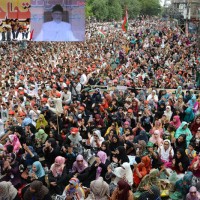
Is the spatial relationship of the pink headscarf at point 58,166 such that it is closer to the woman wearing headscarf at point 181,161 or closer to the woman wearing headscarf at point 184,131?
the woman wearing headscarf at point 181,161

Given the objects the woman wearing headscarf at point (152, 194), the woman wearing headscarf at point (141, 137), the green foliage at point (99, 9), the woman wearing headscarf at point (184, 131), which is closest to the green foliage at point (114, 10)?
the green foliage at point (99, 9)

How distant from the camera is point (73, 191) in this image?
668cm

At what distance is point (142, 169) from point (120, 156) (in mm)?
450

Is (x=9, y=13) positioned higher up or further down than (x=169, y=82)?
higher up

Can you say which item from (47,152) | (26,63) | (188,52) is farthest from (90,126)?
(188,52)

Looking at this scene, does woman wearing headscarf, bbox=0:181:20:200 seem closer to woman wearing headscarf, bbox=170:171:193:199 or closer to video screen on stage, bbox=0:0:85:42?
woman wearing headscarf, bbox=170:171:193:199

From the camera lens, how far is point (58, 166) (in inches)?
308

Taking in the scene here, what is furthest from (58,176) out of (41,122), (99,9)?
(99,9)

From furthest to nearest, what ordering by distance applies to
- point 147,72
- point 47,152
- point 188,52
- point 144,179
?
1. point 188,52
2. point 147,72
3. point 47,152
4. point 144,179

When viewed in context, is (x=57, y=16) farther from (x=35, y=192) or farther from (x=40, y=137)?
(x=35, y=192)

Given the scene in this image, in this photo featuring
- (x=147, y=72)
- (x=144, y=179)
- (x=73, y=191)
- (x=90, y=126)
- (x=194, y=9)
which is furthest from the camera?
(x=194, y=9)

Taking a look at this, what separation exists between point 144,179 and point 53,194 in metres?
1.42

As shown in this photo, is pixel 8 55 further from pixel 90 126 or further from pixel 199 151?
pixel 199 151

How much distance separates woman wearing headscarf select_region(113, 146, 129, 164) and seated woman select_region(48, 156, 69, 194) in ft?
2.94
